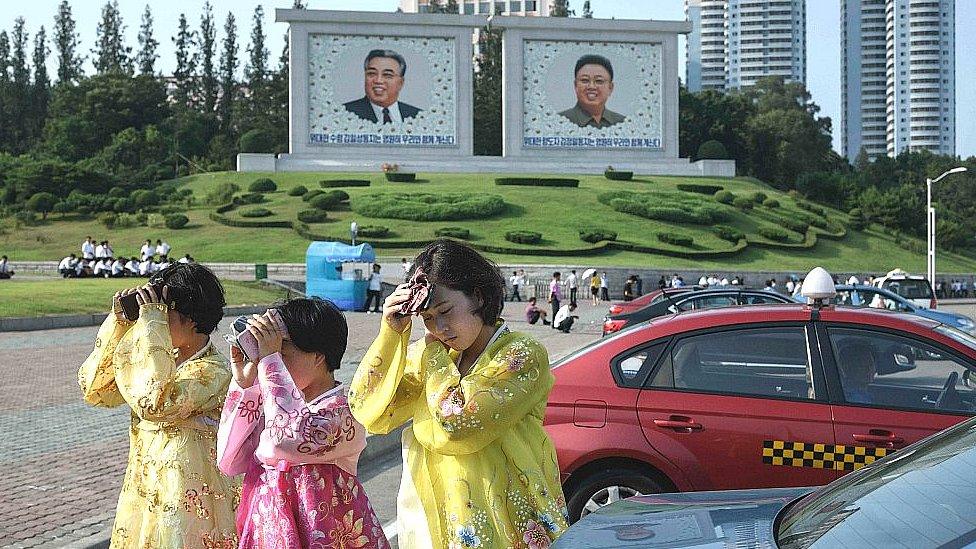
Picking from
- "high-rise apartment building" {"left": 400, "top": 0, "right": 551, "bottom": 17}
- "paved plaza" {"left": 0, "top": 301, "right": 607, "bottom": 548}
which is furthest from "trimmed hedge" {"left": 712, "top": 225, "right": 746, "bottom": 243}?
"high-rise apartment building" {"left": 400, "top": 0, "right": 551, "bottom": 17}

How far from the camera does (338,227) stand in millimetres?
47625

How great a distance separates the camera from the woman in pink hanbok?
3299 millimetres

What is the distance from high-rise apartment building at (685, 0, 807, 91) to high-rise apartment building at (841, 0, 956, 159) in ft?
20.9

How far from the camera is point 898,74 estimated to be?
445 feet

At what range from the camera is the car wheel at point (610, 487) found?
5316mm

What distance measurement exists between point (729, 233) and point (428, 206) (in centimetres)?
1419

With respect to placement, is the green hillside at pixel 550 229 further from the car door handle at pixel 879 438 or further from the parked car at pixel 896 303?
the car door handle at pixel 879 438

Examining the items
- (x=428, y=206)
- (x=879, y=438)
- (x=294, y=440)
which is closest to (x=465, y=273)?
(x=294, y=440)

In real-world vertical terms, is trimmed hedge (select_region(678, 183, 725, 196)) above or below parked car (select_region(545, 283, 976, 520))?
above

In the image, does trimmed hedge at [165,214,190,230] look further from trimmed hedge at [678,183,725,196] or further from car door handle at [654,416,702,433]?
car door handle at [654,416,702,433]

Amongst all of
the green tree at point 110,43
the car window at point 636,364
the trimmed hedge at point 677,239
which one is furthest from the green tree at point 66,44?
the car window at point 636,364

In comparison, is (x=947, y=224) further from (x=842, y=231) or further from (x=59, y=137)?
(x=59, y=137)

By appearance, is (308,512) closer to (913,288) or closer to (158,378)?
(158,378)

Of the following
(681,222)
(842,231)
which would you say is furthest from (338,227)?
(842,231)
